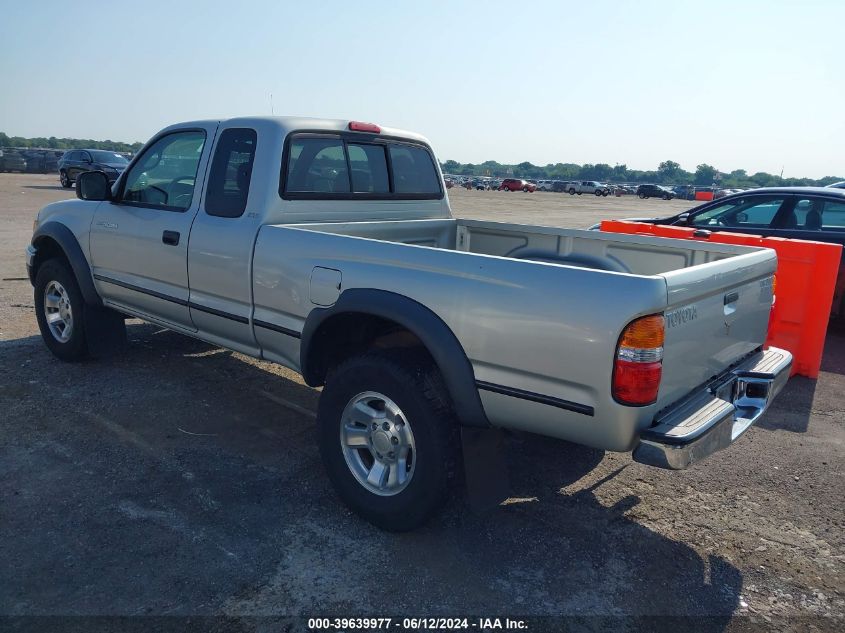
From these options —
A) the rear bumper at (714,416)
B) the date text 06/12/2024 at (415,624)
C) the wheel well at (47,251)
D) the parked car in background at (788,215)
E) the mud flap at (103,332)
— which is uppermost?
the parked car in background at (788,215)

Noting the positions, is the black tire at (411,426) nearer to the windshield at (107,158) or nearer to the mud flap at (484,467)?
the mud flap at (484,467)

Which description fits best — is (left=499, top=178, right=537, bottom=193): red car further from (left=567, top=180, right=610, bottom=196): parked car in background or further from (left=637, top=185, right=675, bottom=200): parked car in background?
(left=637, top=185, right=675, bottom=200): parked car in background

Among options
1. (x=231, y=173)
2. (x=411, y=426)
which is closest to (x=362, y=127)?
(x=231, y=173)

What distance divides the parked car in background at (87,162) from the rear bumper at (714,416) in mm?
26026

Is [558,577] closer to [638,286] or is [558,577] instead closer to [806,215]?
[638,286]

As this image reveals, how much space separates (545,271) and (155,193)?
3300 mm

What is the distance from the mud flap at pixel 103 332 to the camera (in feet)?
17.9

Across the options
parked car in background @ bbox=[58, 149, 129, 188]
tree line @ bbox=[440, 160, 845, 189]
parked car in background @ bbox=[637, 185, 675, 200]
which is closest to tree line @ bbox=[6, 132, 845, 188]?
tree line @ bbox=[440, 160, 845, 189]

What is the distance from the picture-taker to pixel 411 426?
3.14m

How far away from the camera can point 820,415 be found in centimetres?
521

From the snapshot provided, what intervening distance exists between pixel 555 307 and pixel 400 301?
0.78 m

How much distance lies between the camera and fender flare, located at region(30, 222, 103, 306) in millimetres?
5250

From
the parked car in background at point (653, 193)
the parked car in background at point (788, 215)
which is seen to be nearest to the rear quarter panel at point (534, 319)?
the parked car in background at point (788, 215)

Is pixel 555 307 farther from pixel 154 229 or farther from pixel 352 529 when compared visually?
pixel 154 229
